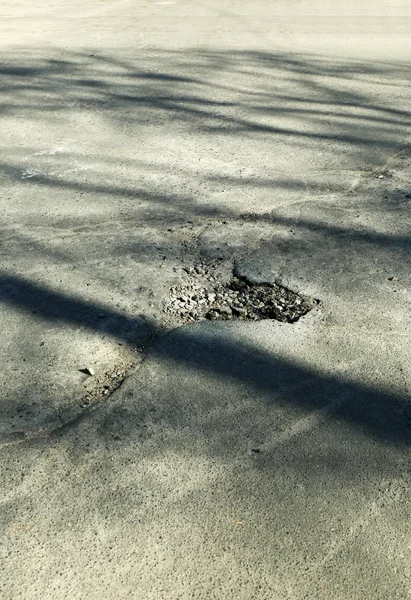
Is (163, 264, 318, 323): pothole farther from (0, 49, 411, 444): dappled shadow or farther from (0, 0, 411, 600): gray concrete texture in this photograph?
(0, 49, 411, 444): dappled shadow

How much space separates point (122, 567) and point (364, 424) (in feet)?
Answer: 3.63

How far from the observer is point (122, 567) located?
2275mm

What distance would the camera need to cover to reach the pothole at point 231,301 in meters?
3.57

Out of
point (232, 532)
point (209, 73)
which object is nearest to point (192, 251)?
point (232, 532)

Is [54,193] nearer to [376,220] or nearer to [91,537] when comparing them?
[376,220]

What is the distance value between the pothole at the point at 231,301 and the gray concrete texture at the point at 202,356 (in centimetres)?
7

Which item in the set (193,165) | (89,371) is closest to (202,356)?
(89,371)

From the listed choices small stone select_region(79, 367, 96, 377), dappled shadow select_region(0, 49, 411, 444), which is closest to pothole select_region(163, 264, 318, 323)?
dappled shadow select_region(0, 49, 411, 444)

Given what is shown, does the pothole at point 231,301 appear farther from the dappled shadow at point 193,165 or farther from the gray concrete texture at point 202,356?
the dappled shadow at point 193,165

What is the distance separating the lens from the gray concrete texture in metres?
2.34

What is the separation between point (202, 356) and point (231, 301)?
49 cm

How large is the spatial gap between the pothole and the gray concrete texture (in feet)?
0.23

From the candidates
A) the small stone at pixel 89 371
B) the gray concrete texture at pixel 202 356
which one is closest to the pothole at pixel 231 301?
the gray concrete texture at pixel 202 356

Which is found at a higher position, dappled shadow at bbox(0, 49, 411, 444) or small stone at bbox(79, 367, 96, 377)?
dappled shadow at bbox(0, 49, 411, 444)
